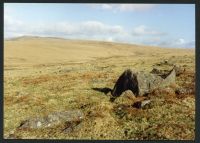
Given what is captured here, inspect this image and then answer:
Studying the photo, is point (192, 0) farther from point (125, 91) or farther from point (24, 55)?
point (24, 55)

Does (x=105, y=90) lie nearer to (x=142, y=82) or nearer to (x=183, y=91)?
(x=142, y=82)

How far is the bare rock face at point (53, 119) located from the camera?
2533cm

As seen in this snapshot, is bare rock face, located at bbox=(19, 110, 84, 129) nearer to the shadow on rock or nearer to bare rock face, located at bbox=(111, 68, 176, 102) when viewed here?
bare rock face, located at bbox=(111, 68, 176, 102)

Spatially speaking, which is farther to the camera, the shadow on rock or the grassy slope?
the shadow on rock

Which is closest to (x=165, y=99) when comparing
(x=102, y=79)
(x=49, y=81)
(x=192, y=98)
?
(x=192, y=98)

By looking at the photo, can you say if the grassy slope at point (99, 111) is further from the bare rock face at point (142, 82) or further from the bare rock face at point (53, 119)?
the bare rock face at point (142, 82)

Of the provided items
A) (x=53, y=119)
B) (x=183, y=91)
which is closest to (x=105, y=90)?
(x=183, y=91)

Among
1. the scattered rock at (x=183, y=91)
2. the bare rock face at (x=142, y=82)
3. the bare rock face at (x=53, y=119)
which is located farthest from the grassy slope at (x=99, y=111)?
the bare rock face at (x=142, y=82)

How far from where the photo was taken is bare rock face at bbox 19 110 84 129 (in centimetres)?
2533

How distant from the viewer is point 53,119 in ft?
84.6

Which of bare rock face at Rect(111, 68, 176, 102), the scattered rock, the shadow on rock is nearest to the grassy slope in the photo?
the shadow on rock

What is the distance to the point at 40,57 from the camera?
11894 centimetres

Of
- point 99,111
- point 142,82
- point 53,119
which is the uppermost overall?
point 142,82

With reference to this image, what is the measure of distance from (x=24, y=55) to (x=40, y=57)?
20.7 ft
